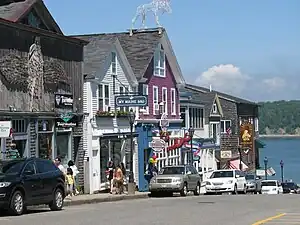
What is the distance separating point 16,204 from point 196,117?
4119 cm

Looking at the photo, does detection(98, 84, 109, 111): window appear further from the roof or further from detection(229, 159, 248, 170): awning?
detection(229, 159, 248, 170): awning

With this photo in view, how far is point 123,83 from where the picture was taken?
145 ft

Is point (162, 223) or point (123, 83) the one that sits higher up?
point (123, 83)

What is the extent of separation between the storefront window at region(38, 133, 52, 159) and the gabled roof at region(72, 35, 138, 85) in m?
6.10

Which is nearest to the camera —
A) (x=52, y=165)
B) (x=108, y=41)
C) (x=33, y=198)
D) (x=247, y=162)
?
(x=33, y=198)

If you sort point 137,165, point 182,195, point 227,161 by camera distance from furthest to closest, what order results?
point 227,161 < point 137,165 < point 182,195

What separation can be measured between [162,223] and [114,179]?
63.3 feet

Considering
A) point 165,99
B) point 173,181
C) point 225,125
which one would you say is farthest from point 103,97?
point 225,125

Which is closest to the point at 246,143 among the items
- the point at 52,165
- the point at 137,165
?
the point at 137,165

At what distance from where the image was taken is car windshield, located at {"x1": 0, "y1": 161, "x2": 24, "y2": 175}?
2156cm

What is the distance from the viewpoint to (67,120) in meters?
35.3

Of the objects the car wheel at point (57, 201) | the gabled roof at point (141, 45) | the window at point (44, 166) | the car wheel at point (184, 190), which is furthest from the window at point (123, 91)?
the window at point (44, 166)

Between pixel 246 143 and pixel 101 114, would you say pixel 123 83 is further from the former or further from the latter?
pixel 246 143

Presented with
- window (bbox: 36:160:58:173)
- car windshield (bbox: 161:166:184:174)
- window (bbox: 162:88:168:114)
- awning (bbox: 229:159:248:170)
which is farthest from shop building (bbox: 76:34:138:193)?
awning (bbox: 229:159:248:170)
